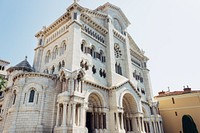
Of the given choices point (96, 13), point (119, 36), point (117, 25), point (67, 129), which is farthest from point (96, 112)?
Result: point (117, 25)

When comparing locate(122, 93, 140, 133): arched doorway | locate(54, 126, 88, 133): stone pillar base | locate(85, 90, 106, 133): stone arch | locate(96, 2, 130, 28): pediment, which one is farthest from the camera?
locate(96, 2, 130, 28): pediment

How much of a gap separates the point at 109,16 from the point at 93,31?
225 inches

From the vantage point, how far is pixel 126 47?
30.9 m

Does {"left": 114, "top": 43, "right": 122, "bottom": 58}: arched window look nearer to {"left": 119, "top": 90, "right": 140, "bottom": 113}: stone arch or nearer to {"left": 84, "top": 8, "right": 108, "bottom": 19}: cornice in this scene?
{"left": 84, "top": 8, "right": 108, "bottom": 19}: cornice

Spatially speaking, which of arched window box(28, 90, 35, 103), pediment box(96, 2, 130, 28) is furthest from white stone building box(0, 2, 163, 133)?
pediment box(96, 2, 130, 28)

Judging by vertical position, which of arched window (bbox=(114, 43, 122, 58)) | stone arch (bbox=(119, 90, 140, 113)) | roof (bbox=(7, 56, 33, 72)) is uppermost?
arched window (bbox=(114, 43, 122, 58))

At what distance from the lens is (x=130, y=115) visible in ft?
82.2

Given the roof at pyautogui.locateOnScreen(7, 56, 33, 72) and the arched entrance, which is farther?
the roof at pyautogui.locateOnScreen(7, 56, 33, 72)

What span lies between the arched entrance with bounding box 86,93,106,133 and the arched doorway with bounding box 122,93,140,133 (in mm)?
5687

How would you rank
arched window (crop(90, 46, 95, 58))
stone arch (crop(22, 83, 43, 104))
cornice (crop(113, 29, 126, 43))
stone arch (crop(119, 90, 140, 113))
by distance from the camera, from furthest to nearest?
cornice (crop(113, 29, 126, 43)) < stone arch (crop(119, 90, 140, 113)) < arched window (crop(90, 46, 95, 58)) < stone arch (crop(22, 83, 43, 104))

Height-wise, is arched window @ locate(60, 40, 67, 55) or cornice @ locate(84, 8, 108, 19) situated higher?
cornice @ locate(84, 8, 108, 19)

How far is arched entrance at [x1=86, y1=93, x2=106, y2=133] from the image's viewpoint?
20103 millimetres

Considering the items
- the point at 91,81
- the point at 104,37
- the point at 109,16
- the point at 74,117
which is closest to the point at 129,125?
the point at 91,81

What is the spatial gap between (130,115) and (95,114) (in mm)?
7053
